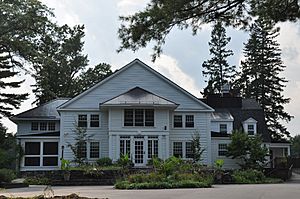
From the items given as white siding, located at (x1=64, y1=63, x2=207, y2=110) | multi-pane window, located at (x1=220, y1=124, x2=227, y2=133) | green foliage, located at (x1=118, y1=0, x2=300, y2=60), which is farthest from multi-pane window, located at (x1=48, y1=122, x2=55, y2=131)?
green foliage, located at (x1=118, y1=0, x2=300, y2=60)

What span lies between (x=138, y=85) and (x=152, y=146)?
5696 millimetres

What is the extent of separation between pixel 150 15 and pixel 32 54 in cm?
2775

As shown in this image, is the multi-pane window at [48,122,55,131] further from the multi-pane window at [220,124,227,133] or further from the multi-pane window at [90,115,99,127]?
the multi-pane window at [220,124,227,133]

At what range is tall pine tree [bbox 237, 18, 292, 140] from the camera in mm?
66375

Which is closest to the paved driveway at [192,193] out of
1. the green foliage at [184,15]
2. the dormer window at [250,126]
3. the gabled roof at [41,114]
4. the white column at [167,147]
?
the green foliage at [184,15]

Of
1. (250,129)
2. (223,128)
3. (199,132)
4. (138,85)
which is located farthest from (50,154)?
(250,129)

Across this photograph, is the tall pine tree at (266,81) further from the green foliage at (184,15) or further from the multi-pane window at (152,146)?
the green foliage at (184,15)

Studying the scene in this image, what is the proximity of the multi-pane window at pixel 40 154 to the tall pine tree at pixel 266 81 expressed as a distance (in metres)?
34.4

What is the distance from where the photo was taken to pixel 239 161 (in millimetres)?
40406

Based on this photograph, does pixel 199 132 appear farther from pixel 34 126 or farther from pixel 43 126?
pixel 34 126

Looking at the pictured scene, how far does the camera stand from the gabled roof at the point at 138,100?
→ 37219mm

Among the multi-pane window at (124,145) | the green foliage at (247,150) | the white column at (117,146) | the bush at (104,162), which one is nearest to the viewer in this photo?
the bush at (104,162)

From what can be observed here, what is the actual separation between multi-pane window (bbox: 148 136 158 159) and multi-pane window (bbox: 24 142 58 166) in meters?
7.88

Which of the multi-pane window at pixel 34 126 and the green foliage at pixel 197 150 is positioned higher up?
the multi-pane window at pixel 34 126
